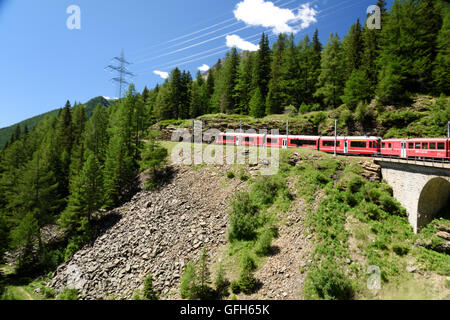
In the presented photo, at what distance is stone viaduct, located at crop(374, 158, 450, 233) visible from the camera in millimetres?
13930

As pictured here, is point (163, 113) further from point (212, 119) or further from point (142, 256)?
point (142, 256)

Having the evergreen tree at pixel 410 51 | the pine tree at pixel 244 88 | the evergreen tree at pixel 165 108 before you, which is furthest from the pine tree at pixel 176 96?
the evergreen tree at pixel 410 51

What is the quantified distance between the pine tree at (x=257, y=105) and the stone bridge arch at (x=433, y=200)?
3489 centimetres

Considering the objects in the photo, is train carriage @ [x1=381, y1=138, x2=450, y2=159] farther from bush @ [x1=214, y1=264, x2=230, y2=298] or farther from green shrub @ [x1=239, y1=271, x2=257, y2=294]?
bush @ [x1=214, y1=264, x2=230, y2=298]

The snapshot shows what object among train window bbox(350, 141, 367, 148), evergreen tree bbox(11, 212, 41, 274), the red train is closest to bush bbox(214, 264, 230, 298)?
the red train

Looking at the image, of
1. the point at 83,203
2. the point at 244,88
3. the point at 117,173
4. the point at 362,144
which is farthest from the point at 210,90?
the point at 362,144

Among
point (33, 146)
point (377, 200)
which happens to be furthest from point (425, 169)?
point (33, 146)

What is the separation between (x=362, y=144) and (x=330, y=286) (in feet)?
56.6

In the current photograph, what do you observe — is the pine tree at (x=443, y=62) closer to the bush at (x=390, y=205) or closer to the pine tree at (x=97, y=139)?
the bush at (x=390, y=205)

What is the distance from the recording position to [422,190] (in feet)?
46.9

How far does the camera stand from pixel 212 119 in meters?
43.7

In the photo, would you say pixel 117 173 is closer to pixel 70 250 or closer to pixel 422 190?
pixel 70 250

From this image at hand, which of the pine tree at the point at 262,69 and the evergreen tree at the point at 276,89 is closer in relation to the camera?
the evergreen tree at the point at 276,89

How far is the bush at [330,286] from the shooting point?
1116 cm
